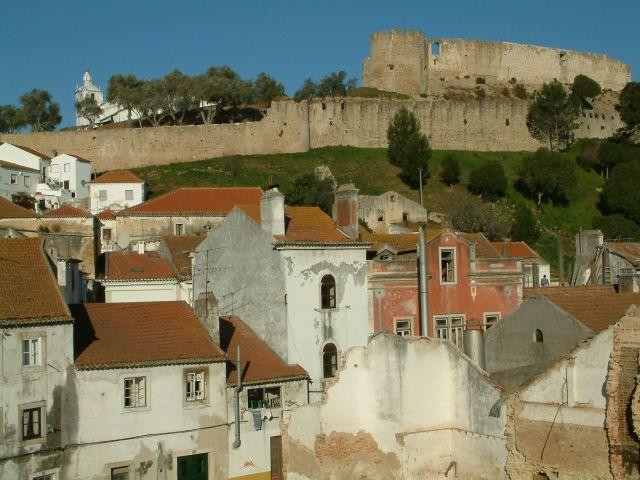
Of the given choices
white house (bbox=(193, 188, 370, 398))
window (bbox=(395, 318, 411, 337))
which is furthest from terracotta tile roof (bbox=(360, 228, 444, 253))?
window (bbox=(395, 318, 411, 337))

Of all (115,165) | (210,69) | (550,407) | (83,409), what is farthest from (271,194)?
(210,69)

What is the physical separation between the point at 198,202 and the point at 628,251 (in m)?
26.4

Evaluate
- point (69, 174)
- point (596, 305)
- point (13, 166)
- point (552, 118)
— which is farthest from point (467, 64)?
point (596, 305)

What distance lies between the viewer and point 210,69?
98.6 m

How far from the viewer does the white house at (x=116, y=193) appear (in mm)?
69000

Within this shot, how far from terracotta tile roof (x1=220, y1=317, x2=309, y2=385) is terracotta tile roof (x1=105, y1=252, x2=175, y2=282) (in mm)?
11016

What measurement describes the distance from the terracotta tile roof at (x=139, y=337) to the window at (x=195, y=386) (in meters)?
0.47

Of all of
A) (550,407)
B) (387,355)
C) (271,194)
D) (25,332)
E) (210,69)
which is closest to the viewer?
(550,407)

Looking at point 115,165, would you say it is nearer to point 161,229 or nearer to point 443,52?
point 161,229

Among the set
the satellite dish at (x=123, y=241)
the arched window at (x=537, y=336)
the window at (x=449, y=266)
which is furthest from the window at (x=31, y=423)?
the satellite dish at (x=123, y=241)

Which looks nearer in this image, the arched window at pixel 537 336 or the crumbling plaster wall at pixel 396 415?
the crumbling plaster wall at pixel 396 415

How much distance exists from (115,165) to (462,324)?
55.2m

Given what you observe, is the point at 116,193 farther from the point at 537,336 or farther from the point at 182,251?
the point at 537,336

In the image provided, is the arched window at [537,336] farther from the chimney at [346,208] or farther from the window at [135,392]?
the window at [135,392]
